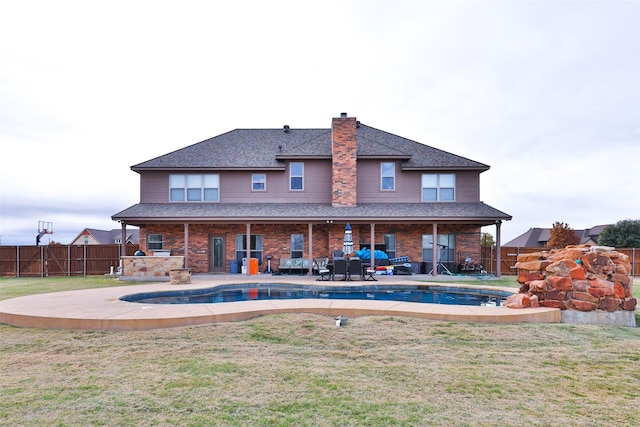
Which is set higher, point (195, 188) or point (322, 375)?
point (195, 188)

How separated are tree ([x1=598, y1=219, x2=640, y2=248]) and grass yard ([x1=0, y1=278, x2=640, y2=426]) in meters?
36.3

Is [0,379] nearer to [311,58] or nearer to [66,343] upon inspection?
[66,343]

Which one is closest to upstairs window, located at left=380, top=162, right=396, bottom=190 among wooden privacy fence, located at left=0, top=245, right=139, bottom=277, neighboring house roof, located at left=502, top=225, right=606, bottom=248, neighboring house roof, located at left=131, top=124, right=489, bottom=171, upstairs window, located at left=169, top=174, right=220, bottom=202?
neighboring house roof, located at left=131, top=124, right=489, bottom=171

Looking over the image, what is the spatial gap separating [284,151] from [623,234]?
35.1m

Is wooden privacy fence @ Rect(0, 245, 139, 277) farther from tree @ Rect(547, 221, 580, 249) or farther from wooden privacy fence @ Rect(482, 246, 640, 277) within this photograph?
tree @ Rect(547, 221, 580, 249)

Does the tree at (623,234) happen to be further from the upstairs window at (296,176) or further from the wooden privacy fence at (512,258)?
the upstairs window at (296,176)

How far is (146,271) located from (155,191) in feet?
17.4

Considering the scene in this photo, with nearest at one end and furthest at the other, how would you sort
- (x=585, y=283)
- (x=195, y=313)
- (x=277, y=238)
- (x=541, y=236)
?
(x=195, y=313) → (x=585, y=283) → (x=277, y=238) → (x=541, y=236)

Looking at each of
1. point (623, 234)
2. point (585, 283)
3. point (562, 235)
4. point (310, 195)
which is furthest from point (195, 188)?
point (623, 234)

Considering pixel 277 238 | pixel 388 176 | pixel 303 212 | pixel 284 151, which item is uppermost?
pixel 284 151

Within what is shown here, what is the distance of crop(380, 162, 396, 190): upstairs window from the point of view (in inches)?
737

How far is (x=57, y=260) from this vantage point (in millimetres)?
18938

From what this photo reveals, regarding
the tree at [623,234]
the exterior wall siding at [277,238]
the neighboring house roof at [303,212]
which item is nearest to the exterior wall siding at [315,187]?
the neighboring house roof at [303,212]

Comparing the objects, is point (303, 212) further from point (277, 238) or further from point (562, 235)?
point (562, 235)
